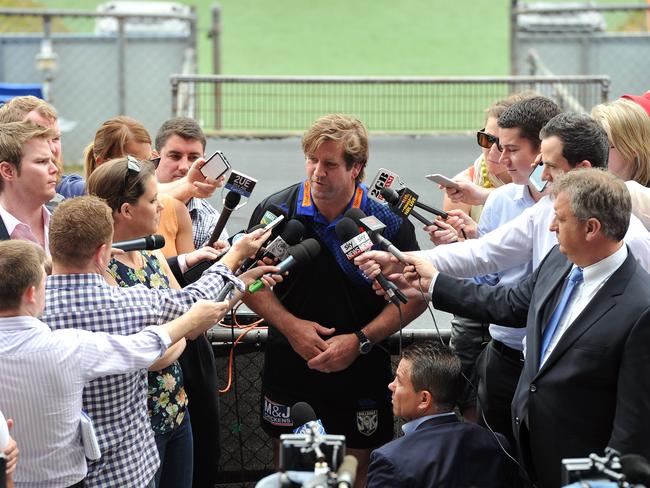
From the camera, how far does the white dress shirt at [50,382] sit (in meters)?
3.37

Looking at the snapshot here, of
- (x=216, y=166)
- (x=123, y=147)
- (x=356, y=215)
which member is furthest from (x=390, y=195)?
(x=123, y=147)

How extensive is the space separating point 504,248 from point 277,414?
1.27 metres

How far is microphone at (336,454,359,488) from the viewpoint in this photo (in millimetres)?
2721

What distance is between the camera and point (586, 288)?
3658 millimetres

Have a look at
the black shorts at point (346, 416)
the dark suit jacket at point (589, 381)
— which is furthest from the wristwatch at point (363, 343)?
the dark suit jacket at point (589, 381)

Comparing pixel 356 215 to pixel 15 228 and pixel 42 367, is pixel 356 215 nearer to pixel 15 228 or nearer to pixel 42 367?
pixel 15 228

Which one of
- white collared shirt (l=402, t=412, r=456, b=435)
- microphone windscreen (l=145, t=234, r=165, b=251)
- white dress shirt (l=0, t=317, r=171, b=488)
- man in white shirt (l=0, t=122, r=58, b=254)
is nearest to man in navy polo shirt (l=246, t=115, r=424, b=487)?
white collared shirt (l=402, t=412, r=456, b=435)

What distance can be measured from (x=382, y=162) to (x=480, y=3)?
47.0 feet

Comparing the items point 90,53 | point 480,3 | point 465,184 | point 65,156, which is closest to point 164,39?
point 90,53

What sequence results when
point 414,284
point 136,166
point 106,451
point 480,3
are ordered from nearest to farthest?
point 106,451, point 136,166, point 414,284, point 480,3

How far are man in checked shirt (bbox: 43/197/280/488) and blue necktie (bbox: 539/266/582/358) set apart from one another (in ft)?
4.41

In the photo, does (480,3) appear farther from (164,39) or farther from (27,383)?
(27,383)

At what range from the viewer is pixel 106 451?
3.63 metres

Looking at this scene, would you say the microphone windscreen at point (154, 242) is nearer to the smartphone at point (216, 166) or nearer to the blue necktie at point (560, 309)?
the smartphone at point (216, 166)
